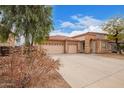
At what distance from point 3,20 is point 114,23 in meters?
12.6

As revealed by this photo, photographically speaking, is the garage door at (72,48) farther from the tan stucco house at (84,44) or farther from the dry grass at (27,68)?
the dry grass at (27,68)

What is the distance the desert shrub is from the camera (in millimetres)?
4906

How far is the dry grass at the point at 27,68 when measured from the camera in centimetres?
491

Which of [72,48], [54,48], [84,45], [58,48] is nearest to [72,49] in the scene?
[72,48]

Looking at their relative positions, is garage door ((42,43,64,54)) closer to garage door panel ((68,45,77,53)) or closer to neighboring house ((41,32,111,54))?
neighboring house ((41,32,111,54))

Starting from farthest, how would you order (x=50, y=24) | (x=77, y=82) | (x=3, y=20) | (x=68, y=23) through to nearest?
(x=68, y=23) → (x=50, y=24) → (x=3, y=20) → (x=77, y=82)

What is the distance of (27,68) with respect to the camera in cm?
492

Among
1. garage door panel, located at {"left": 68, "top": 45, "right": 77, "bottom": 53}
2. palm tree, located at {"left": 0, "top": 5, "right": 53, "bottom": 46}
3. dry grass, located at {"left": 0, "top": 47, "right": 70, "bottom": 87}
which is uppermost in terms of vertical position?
palm tree, located at {"left": 0, "top": 5, "right": 53, "bottom": 46}

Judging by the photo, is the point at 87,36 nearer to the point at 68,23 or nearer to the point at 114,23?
the point at 114,23

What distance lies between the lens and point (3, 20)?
364 inches

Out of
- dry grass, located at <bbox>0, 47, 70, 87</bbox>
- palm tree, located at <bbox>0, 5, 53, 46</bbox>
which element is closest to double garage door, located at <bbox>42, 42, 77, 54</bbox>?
palm tree, located at <bbox>0, 5, 53, 46</bbox>

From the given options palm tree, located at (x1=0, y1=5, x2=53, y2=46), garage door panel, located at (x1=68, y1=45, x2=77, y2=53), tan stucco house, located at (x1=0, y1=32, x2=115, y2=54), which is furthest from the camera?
garage door panel, located at (x1=68, y1=45, x2=77, y2=53)
